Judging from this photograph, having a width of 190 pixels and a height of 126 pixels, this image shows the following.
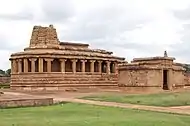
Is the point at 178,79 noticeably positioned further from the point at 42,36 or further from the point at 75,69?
the point at 42,36

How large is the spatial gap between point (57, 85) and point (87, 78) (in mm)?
4562

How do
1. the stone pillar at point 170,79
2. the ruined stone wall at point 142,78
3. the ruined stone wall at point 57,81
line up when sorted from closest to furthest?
1. the ruined stone wall at point 142,78
2. the ruined stone wall at point 57,81
3. the stone pillar at point 170,79

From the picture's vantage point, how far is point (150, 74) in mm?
40438

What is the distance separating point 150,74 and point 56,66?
12221 millimetres

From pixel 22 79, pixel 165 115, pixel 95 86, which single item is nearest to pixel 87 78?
pixel 95 86

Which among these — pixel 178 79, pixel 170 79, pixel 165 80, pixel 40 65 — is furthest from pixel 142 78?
pixel 40 65

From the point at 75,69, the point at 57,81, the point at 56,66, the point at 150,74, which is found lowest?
the point at 57,81

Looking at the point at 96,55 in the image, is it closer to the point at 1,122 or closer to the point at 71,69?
the point at 71,69

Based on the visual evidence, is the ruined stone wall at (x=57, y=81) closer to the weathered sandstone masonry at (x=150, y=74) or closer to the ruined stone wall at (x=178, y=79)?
the weathered sandstone masonry at (x=150, y=74)

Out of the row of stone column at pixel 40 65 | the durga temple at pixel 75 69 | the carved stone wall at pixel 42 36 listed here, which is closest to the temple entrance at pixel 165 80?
the durga temple at pixel 75 69

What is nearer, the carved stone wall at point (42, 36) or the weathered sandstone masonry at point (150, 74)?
the weathered sandstone masonry at point (150, 74)

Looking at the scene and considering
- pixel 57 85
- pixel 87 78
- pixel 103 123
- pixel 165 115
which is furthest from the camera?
pixel 87 78

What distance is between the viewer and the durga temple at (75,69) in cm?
4119

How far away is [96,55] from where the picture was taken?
47.9m
